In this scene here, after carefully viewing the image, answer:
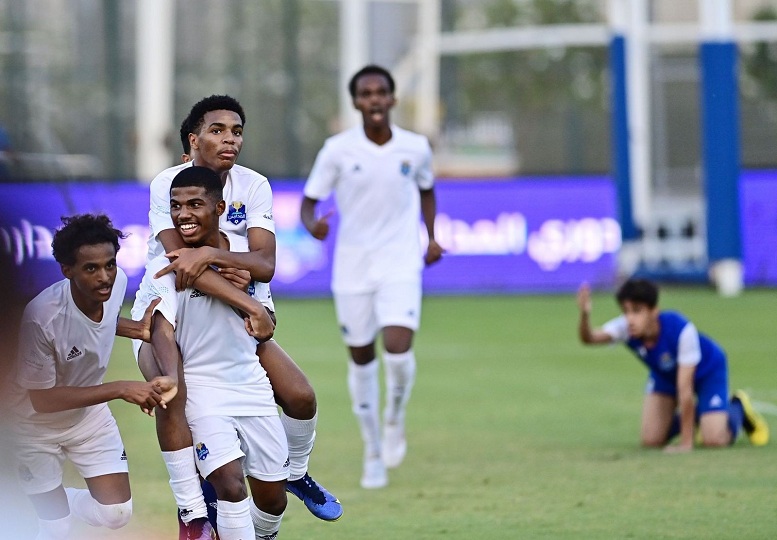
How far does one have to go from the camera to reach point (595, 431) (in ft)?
36.2

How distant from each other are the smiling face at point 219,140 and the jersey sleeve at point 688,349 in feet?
16.2

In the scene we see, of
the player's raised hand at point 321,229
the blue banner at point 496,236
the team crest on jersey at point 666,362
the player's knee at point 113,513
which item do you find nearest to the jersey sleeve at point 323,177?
the player's raised hand at point 321,229

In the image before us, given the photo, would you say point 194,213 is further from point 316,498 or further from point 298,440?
point 316,498

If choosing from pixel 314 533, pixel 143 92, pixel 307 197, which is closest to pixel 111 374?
pixel 307 197

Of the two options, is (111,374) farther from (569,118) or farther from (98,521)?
(569,118)

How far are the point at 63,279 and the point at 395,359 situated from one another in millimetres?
3730

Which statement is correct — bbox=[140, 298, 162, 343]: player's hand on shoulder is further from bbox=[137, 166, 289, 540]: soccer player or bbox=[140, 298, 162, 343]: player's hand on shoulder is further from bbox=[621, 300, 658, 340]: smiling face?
bbox=[621, 300, 658, 340]: smiling face

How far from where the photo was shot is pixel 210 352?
19.2ft

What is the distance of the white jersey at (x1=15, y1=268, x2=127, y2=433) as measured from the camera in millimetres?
5867

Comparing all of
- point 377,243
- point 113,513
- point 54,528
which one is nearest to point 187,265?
point 113,513

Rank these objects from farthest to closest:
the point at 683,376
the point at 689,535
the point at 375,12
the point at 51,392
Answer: the point at 375,12, the point at 683,376, the point at 689,535, the point at 51,392

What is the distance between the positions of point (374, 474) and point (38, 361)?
3452mm

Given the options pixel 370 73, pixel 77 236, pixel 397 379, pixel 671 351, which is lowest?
pixel 397 379

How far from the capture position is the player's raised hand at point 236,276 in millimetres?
5824
